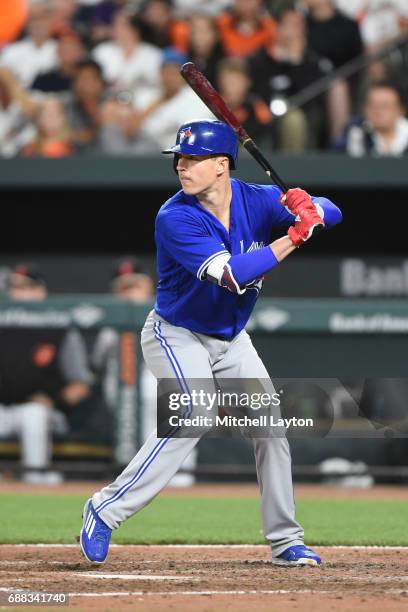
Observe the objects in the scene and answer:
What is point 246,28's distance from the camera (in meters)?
11.6

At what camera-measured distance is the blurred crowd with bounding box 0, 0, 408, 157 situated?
1070 centimetres

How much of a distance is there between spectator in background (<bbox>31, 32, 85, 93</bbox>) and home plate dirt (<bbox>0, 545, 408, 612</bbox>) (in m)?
6.86

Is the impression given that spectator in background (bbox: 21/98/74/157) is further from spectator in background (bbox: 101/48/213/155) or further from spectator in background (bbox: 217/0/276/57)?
spectator in background (bbox: 217/0/276/57)

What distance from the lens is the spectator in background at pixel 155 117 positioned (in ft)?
36.2

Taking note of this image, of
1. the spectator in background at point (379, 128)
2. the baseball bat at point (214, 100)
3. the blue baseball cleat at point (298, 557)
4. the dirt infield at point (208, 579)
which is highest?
the spectator in background at point (379, 128)

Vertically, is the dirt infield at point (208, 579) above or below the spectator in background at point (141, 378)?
below

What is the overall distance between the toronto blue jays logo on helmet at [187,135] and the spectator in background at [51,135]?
6.40 metres

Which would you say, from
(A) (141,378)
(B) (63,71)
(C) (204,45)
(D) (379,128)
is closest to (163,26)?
(C) (204,45)

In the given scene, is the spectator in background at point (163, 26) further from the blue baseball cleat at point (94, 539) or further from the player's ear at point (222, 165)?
the blue baseball cleat at point (94, 539)

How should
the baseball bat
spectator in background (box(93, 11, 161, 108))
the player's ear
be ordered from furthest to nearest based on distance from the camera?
spectator in background (box(93, 11, 161, 108)) < the baseball bat < the player's ear

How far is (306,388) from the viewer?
29.7 feet

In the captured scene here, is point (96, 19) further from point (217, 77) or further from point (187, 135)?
point (187, 135)

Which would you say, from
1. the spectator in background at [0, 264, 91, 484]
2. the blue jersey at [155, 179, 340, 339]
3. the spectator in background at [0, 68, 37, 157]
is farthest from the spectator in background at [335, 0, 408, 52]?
the blue jersey at [155, 179, 340, 339]

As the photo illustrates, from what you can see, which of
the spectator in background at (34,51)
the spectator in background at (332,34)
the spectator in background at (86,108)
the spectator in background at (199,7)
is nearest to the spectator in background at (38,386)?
the spectator in background at (86,108)
